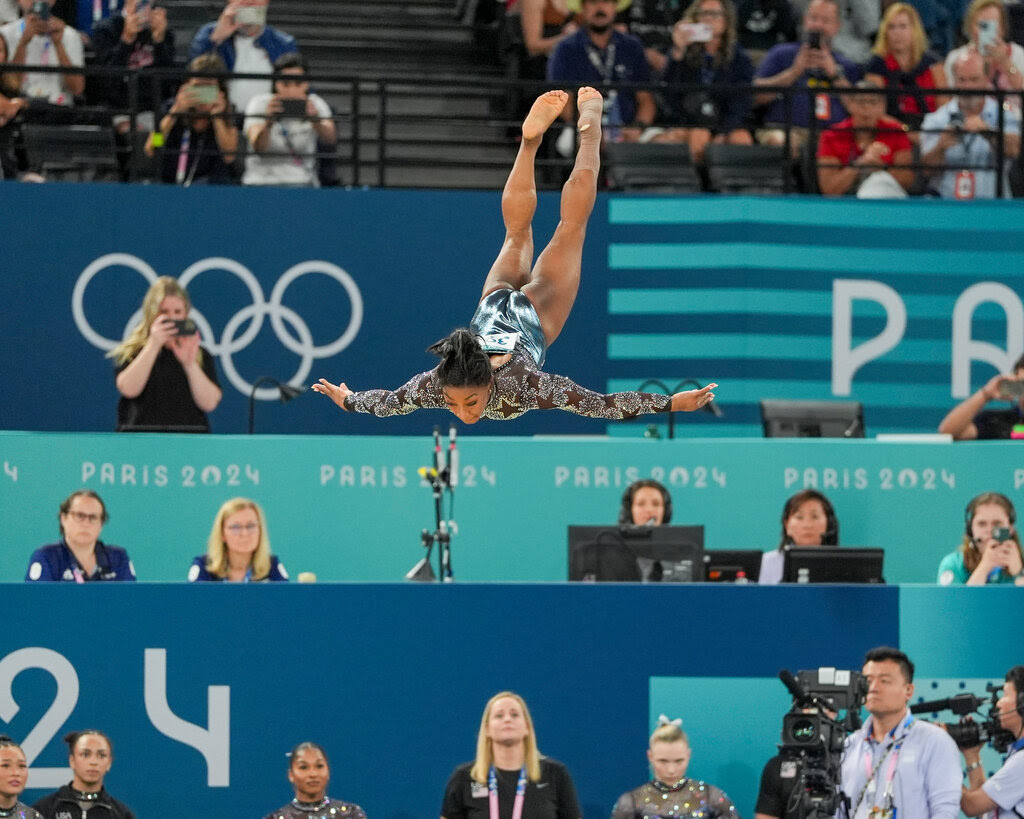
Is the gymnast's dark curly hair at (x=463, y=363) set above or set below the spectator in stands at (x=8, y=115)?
below

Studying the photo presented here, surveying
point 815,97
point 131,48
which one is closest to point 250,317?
point 131,48

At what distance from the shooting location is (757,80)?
448 inches

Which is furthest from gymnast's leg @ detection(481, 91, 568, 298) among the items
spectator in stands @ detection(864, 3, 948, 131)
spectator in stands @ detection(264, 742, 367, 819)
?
spectator in stands @ detection(864, 3, 948, 131)

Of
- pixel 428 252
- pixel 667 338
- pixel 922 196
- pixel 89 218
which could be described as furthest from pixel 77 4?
pixel 922 196

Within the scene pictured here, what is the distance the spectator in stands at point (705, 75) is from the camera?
438 inches

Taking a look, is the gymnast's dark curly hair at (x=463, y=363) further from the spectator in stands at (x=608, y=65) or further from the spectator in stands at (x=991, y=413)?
the spectator in stands at (x=608, y=65)

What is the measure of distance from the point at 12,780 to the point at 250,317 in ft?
13.1

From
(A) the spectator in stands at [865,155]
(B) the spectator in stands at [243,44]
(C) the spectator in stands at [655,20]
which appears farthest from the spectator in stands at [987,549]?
(B) the spectator in stands at [243,44]

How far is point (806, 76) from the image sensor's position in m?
11.3

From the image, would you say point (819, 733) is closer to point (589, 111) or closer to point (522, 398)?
point (522, 398)

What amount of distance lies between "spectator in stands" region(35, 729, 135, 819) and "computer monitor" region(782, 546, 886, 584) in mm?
3263

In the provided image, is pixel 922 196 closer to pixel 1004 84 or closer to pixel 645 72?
pixel 1004 84

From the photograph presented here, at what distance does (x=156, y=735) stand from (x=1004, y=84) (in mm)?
7068

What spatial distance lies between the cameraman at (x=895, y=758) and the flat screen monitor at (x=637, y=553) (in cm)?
109
